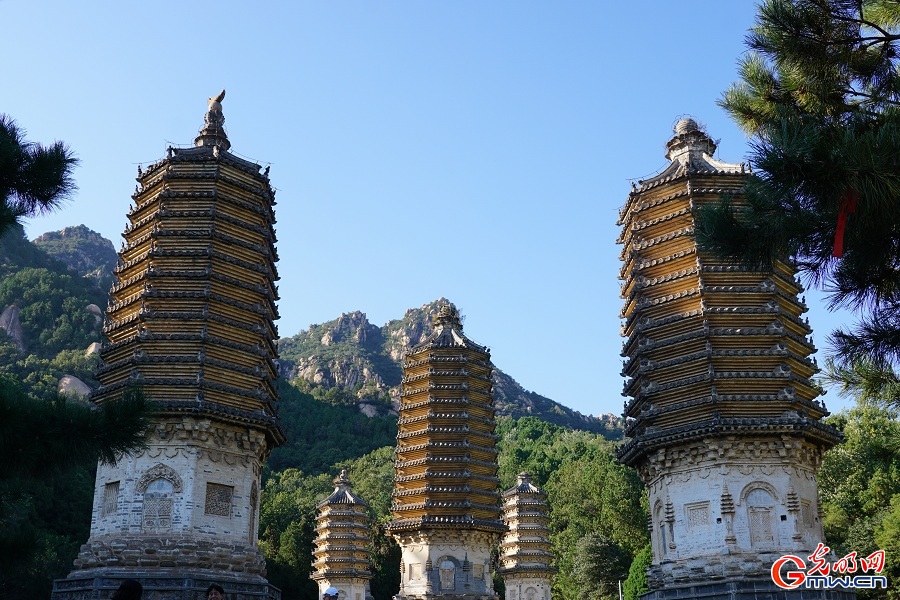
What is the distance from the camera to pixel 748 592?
85.3ft

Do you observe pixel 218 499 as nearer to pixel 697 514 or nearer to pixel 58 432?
pixel 697 514

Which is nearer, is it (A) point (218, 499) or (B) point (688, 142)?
(A) point (218, 499)

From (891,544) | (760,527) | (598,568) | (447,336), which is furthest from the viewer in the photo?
(598,568)

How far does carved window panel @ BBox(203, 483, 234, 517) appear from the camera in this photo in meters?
27.5

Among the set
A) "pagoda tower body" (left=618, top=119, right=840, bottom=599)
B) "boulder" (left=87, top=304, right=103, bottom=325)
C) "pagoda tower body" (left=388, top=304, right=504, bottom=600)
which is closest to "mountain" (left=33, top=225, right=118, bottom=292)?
"boulder" (left=87, top=304, right=103, bottom=325)

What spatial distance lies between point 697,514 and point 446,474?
630 inches

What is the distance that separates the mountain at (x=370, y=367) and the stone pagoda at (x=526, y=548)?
220 ft

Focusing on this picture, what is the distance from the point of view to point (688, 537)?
91.4 feet

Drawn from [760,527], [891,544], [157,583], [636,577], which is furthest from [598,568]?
[157,583]

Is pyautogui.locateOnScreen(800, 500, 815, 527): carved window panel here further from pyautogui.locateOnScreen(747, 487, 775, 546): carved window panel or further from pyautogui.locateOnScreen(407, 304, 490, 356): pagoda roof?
pyautogui.locateOnScreen(407, 304, 490, 356): pagoda roof

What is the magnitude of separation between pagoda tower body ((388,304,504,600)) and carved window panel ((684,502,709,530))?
1448 centimetres

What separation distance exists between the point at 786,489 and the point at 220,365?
1805cm

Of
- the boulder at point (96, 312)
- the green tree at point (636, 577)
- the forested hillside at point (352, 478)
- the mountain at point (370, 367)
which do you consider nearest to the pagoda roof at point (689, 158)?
the forested hillside at point (352, 478)

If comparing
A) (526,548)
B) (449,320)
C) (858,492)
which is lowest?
(526,548)
